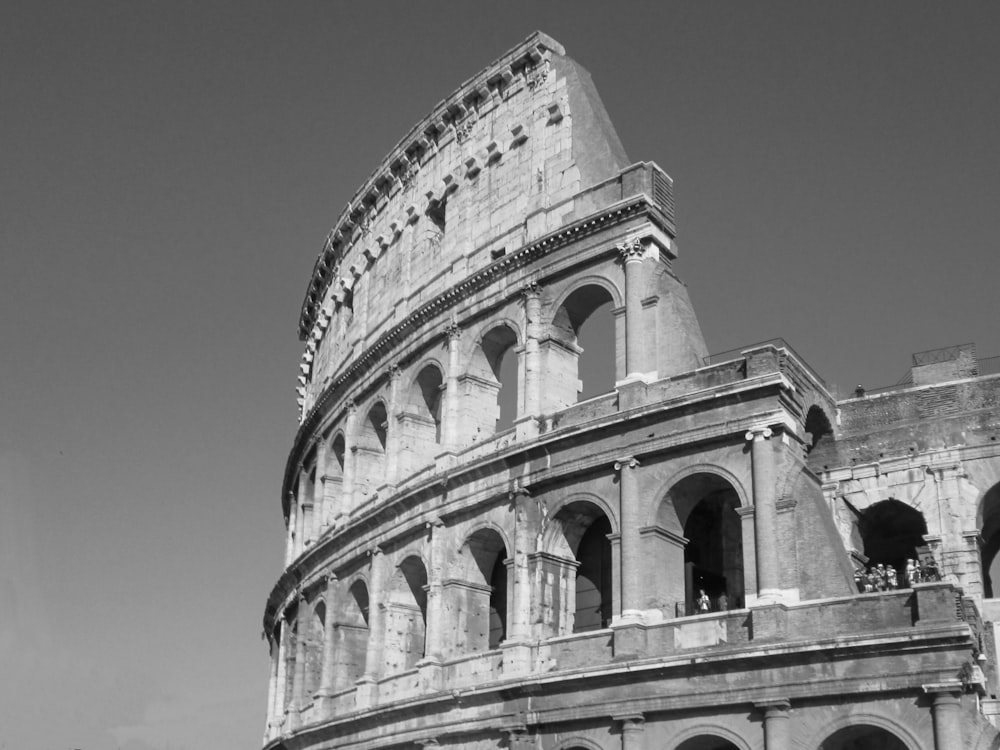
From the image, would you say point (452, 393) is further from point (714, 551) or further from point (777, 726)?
point (777, 726)

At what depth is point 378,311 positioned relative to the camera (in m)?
32.8

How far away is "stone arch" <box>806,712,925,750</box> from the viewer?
18.1 metres

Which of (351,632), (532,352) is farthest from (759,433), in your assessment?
(351,632)

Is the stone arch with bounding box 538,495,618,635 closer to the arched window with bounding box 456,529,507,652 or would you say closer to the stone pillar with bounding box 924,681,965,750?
the arched window with bounding box 456,529,507,652

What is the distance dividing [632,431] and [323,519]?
13000mm

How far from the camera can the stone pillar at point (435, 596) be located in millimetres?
24859


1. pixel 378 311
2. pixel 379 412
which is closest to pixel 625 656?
pixel 379 412

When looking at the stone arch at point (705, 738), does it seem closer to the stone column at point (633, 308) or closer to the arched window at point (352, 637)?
the stone column at point (633, 308)

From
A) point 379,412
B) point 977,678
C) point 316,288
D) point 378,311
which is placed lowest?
point 977,678

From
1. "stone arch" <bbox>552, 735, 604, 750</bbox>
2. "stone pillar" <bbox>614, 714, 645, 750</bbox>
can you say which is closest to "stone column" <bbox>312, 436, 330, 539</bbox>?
"stone arch" <bbox>552, 735, 604, 750</bbox>

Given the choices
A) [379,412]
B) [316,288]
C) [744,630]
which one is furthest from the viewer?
[316,288]

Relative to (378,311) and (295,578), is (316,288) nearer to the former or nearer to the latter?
(378,311)

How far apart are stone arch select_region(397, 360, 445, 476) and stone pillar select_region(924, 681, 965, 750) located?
13.5 meters

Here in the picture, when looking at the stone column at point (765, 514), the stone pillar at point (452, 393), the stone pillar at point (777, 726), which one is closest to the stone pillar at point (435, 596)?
the stone pillar at point (452, 393)
